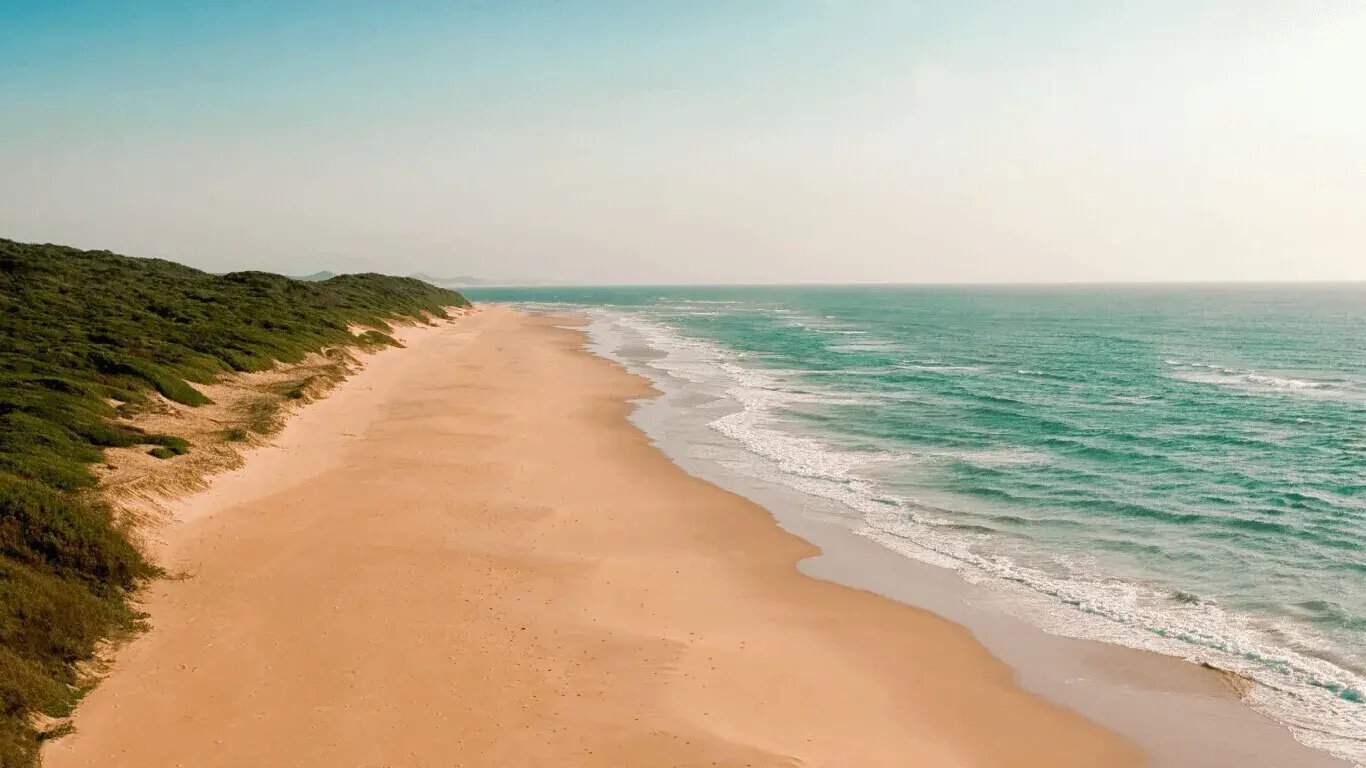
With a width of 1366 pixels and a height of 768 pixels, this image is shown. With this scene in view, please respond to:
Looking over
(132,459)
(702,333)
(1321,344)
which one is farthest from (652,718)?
(1321,344)

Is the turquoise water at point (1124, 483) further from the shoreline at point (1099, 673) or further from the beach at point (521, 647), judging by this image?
the beach at point (521, 647)

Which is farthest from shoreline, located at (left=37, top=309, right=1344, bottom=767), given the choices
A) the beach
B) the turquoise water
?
the turquoise water

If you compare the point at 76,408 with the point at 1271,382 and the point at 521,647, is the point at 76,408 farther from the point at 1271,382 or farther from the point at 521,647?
the point at 1271,382

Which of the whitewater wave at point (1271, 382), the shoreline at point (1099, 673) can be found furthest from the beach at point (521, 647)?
the whitewater wave at point (1271, 382)

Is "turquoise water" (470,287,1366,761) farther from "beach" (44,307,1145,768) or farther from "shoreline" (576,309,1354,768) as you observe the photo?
"beach" (44,307,1145,768)

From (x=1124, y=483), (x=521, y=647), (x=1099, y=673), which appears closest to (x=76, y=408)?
(x=521, y=647)

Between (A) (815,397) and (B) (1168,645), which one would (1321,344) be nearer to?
(A) (815,397)
